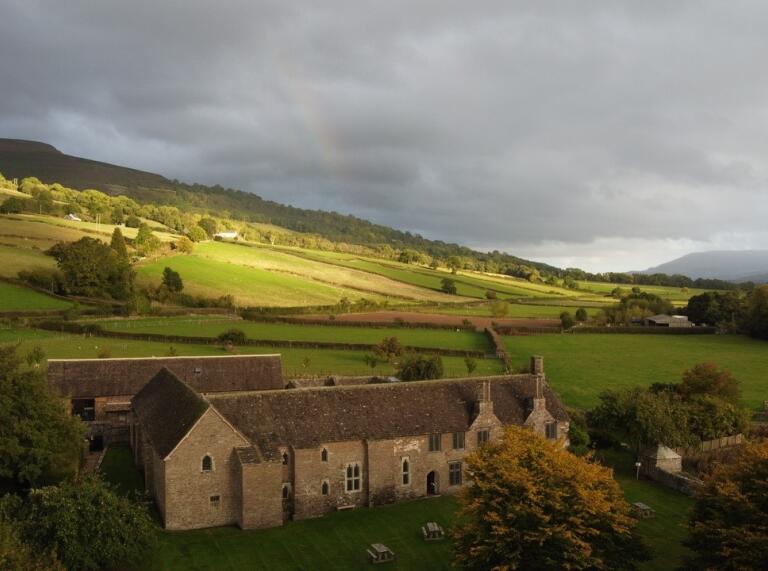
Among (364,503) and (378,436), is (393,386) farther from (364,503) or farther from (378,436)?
(364,503)

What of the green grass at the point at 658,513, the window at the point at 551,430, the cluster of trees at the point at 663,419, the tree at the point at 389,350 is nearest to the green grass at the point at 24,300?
the tree at the point at 389,350

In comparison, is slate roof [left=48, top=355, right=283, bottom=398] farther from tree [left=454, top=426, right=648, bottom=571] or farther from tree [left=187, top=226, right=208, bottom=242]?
tree [left=187, top=226, right=208, bottom=242]

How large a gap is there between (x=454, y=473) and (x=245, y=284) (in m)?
91.1

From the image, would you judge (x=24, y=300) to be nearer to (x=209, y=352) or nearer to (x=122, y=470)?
(x=209, y=352)

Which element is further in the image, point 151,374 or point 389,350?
point 389,350

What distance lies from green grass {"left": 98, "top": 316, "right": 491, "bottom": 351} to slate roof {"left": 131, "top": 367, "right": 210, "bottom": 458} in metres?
41.4

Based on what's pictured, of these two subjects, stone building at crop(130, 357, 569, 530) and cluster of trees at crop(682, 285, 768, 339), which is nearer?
stone building at crop(130, 357, 569, 530)

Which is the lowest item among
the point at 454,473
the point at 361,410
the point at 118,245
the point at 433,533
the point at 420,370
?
the point at 433,533

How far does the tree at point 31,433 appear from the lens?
120ft

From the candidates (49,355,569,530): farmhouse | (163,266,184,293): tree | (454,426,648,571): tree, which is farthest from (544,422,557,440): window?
(163,266,184,293): tree

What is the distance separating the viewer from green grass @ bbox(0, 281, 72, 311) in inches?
3605

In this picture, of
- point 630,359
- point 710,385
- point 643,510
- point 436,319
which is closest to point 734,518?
point 643,510

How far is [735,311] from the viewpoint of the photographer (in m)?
120

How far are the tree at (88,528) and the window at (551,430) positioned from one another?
2721 centimetres
